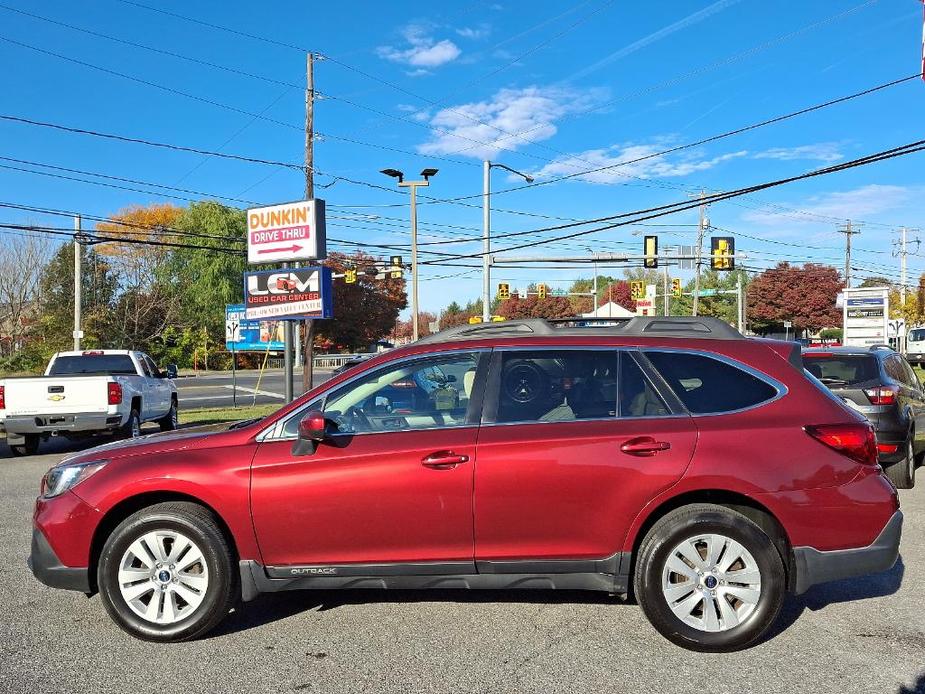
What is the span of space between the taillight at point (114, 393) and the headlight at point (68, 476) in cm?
853

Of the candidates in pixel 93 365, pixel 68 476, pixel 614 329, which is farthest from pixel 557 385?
pixel 93 365

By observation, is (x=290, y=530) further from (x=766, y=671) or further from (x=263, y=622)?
(x=766, y=671)

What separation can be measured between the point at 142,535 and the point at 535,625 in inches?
89.6

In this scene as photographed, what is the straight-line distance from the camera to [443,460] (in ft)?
13.6

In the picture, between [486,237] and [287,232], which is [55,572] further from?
[486,237]

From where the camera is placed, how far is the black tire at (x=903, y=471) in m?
8.41

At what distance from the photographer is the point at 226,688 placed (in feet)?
12.0

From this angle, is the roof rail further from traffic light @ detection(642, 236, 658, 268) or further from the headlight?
traffic light @ detection(642, 236, 658, 268)

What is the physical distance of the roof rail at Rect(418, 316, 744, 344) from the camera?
14.9 ft

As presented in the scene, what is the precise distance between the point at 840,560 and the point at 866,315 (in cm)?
3801

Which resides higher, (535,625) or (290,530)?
(290,530)

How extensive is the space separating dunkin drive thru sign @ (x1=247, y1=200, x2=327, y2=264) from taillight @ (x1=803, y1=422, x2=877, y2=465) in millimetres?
15290

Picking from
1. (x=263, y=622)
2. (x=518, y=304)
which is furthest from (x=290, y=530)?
(x=518, y=304)

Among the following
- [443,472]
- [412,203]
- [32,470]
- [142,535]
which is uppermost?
[412,203]
